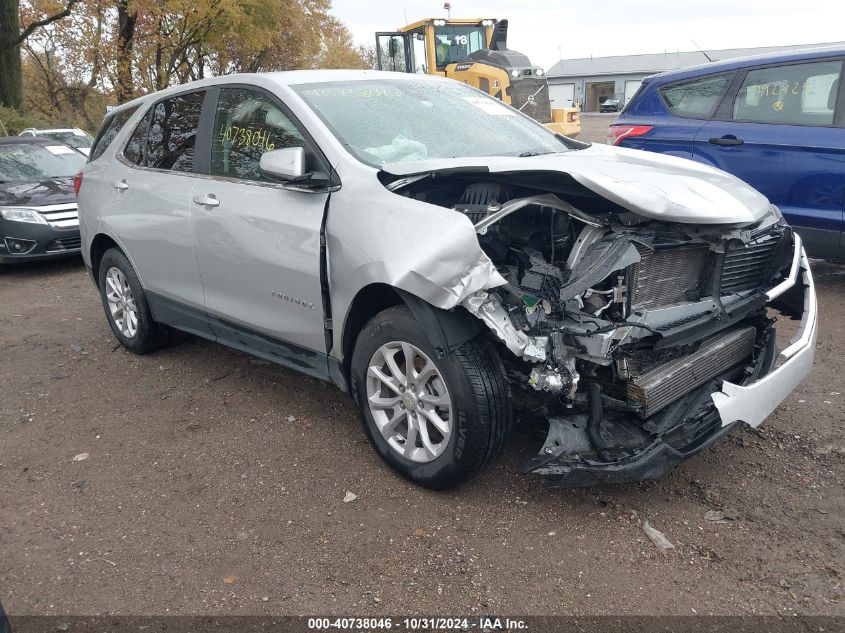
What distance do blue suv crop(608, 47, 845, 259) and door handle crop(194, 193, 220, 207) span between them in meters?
4.15

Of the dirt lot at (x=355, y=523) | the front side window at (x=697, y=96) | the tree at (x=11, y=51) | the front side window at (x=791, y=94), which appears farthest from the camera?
the tree at (x=11, y=51)

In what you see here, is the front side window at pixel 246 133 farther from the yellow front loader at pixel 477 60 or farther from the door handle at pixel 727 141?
the yellow front loader at pixel 477 60

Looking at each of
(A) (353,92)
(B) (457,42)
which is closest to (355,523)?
(A) (353,92)

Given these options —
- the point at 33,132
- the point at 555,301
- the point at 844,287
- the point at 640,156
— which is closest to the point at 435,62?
the point at 33,132

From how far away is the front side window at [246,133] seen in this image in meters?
3.68

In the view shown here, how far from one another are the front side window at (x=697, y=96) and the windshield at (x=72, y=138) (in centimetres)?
841

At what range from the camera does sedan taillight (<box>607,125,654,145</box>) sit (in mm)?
6516

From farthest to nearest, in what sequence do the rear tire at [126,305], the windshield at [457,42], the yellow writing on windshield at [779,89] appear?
1. the windshield at [457,42]
2. the yellow writing on windshield at [779,89]
3. the rear tire at [126,305]

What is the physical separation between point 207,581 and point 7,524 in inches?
44.4

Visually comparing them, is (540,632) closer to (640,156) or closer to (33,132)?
(640,156)

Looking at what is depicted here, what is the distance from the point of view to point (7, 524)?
317 cm

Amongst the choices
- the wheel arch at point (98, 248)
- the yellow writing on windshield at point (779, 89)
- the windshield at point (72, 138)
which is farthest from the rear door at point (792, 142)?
the windshield at point (72, 138)

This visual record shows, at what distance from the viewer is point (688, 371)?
2994 mm

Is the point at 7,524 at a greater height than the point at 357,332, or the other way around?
the point at 357,332
